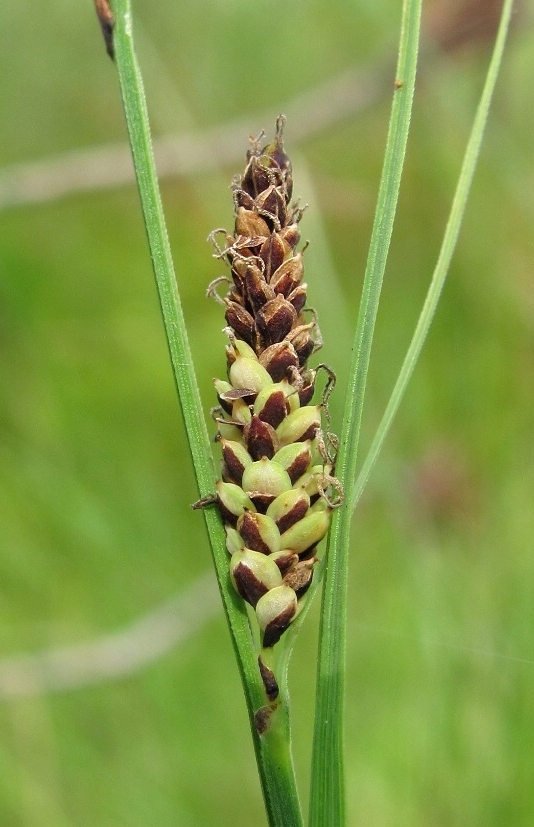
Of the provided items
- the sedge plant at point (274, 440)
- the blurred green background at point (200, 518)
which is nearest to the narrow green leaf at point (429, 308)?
the sedge plant at point (274, 440)

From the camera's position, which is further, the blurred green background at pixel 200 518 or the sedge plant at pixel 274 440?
the blurred green background at pixel 200 518

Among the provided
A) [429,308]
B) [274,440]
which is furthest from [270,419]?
[429,308]

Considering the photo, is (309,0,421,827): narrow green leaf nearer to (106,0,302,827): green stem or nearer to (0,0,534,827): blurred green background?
(106,0,302,827): green stem

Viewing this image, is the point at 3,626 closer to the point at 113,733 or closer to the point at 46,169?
the point at 113,733

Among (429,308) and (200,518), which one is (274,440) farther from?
(200,518)

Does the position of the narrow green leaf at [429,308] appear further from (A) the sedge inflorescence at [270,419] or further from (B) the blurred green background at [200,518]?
(B) the blurred green background at [200,518]

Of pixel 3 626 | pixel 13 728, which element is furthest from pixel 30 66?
pixel 13 728

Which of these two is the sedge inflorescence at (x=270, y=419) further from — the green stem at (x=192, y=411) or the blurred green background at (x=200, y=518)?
the blurred green background at (x=200, y=518)
